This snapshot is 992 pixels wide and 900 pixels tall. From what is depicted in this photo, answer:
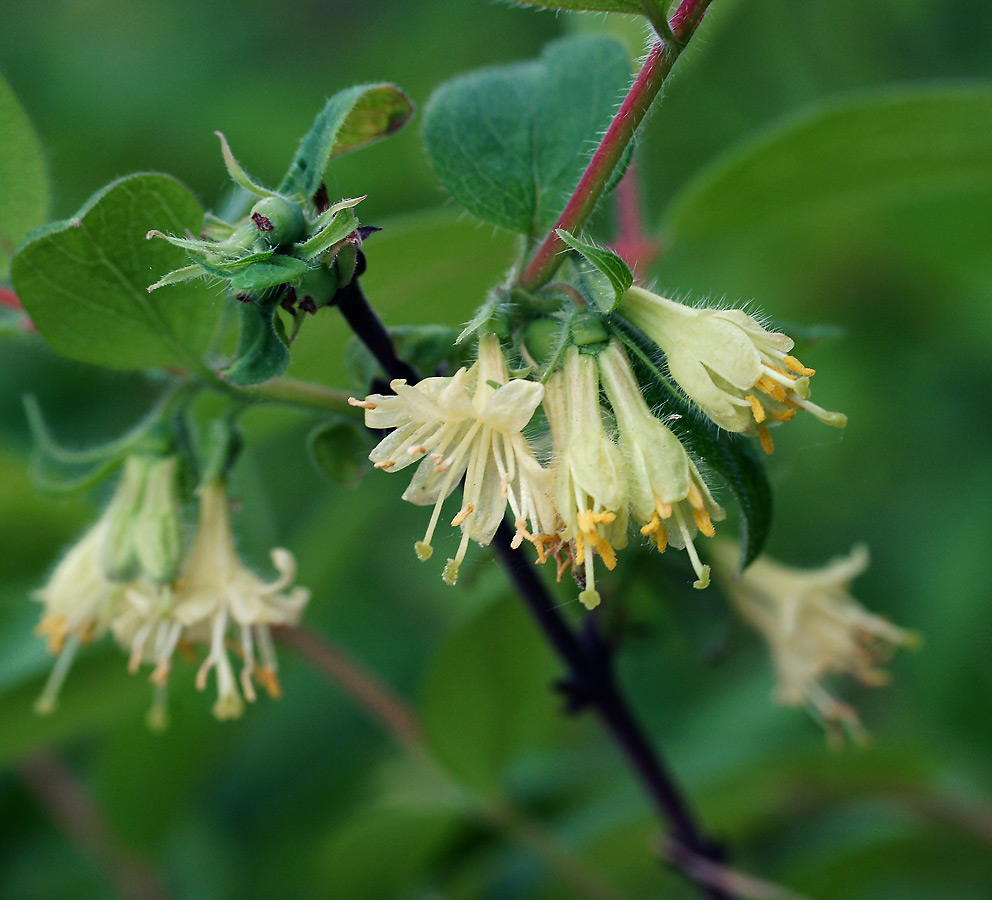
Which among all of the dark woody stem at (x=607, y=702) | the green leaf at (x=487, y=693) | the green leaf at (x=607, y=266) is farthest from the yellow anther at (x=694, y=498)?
the green leaf at (x=487, y=693)

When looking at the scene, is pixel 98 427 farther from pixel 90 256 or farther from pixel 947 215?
pixel 947 215

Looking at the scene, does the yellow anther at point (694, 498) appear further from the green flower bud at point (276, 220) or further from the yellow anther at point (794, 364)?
the green flower bud at point (276, 220)

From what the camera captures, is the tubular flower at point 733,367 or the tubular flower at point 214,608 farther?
the tubular flower at point 214,608

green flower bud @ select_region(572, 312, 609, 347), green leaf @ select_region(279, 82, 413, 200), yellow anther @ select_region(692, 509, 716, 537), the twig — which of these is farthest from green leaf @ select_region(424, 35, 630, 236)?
the twig

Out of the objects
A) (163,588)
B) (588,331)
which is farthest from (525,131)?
(163,588)

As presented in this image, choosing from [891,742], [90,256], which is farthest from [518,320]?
[891,742]

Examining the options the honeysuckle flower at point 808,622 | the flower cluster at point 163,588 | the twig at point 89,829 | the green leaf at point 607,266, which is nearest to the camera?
the green leaf at point 607,266
